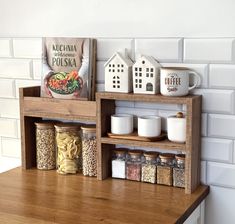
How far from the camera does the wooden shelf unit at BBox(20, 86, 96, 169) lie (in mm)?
1537

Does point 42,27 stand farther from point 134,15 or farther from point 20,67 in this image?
point 134,15

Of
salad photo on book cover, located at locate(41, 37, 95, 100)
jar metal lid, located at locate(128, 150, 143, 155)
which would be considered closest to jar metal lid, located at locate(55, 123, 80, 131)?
salad photo on book cover, located at locate(41, 37, 95, 100)

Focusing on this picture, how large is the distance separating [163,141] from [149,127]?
0.06m

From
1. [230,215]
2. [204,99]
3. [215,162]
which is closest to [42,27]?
[204,99]

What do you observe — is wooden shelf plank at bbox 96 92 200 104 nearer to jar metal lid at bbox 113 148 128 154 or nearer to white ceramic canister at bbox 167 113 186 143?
white ceramic canister at bbox 167 113 186 143

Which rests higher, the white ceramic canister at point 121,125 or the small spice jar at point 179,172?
the white ceramic canister at point 121,125

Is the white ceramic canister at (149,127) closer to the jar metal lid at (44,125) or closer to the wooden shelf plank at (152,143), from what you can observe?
the wooden shelf plank at (152,143)

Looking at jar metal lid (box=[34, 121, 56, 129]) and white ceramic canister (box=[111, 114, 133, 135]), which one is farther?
jar metal lid (box=[34, 121, 56, 129])

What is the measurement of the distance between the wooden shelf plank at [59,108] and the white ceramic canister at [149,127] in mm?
175

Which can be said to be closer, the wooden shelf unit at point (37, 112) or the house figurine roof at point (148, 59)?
the house figurine roof at point (148, 59)

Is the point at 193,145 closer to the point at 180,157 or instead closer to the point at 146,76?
the point at 180,157

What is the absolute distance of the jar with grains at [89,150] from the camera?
1.55 m

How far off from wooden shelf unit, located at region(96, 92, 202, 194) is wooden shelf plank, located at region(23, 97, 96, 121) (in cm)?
5

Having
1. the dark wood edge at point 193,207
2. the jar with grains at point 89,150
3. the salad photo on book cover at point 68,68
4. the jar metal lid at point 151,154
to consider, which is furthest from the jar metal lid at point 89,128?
the dark wood edge at point 193,207
